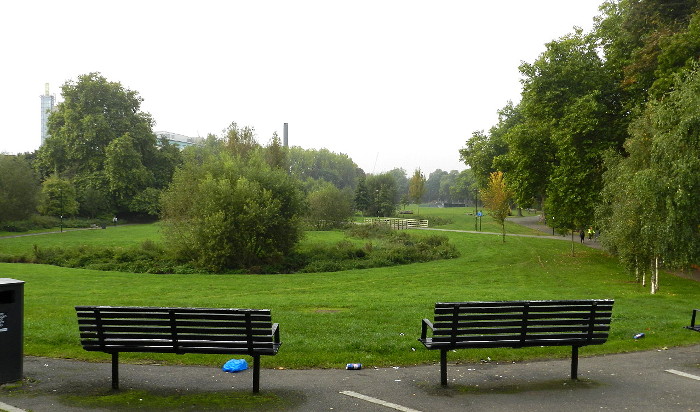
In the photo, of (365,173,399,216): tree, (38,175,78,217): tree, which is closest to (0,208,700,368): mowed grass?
(38,175,78,217): tree

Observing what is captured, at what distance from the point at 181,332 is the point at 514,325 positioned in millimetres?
4354

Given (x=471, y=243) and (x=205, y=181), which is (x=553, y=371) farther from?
(x=471, y=243)

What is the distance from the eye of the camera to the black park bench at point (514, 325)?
738 centimetres

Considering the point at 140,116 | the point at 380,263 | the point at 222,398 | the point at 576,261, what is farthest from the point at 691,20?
the point at 140,116

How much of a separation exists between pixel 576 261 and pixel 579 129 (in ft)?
25.9

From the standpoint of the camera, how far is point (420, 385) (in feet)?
24.5

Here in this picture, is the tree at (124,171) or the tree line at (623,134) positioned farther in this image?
the tree at (124,171)

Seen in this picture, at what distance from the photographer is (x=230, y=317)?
7105 millimetres

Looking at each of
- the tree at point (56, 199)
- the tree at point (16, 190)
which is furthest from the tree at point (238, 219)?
the tree at point (56, 199)

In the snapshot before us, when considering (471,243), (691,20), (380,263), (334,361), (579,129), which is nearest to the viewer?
(334,361)

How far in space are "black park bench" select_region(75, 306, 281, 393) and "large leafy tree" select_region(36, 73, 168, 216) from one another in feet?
211

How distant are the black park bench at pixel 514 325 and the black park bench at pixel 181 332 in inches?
87.0

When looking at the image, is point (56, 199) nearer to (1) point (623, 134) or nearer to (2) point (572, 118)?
(2) point (572, 118)

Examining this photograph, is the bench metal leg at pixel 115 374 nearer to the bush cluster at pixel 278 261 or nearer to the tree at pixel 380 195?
the bush cluster at pixel 278 261
